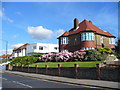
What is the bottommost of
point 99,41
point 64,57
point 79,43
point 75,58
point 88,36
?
point 75,58

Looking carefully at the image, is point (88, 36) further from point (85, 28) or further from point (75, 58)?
point (75, 58)

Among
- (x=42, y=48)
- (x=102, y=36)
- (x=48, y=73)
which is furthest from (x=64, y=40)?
(x=42, y=48)

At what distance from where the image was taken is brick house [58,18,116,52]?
3844 cm

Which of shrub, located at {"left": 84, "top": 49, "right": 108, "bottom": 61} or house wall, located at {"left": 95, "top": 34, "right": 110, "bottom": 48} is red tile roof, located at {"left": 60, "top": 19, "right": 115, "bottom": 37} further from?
shrub, located at {"left": 84, "top": 49, "right": 108, "bottom": 61}

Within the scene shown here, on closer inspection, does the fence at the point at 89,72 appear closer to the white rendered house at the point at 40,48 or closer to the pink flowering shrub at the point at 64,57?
the pink flowering shrub at the point at 64,57

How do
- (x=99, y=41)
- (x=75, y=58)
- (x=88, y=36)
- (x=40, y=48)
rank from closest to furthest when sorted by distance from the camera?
(x=75, y=58), (x=88, y=36), (x=99, y=41), (x=40, y=48)

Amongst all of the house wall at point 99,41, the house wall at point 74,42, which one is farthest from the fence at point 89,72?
the house wall at point 99,41

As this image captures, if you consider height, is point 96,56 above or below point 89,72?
above

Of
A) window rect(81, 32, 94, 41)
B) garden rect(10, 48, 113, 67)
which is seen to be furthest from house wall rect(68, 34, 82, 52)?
garden rect(10, 48, 113, 67)

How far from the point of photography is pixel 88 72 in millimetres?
17234

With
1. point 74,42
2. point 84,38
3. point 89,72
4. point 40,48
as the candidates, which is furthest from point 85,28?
point 40,48

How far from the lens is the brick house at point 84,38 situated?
38438 mm

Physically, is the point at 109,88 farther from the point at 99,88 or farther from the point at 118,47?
the point at 118,47

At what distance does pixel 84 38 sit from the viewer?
127 feet
